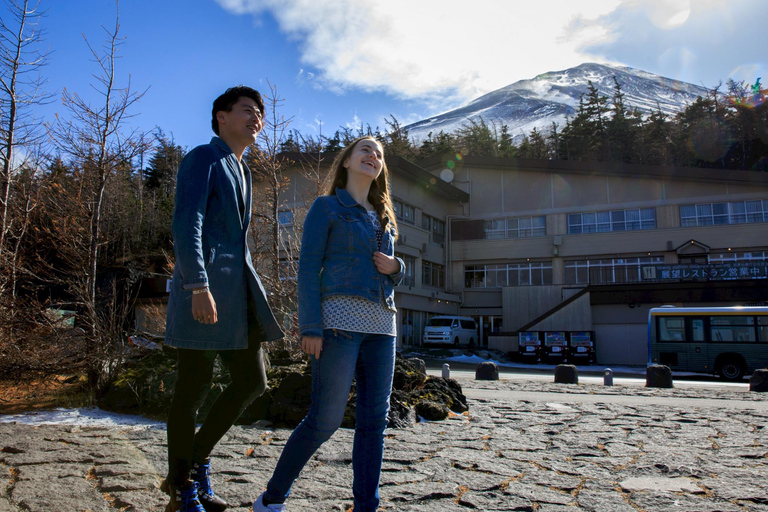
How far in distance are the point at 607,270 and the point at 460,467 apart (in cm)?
3473

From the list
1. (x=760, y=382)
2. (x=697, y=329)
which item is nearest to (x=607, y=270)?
(x=697, y=329)

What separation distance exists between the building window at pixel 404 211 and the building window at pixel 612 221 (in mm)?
10489

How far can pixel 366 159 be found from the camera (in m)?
2.79

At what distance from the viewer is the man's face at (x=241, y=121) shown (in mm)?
2861

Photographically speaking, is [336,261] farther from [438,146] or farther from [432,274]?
[438,146]

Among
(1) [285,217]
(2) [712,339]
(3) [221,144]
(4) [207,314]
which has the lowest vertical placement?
(4) [207,314]

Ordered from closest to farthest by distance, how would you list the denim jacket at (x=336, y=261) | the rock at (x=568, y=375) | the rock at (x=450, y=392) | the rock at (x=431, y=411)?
the denim jacket at (x=336, y=261), the rock at (x=431, y=411), the rock at (x=450, y=392), the rock at (x=568, y=375)

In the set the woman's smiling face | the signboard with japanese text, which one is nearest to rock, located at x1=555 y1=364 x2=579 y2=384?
the woman's smiling face

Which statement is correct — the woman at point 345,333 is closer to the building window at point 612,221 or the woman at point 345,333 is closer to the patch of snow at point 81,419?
the patch of snow at point 81,419

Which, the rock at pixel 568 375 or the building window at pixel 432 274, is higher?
the building window at pixel 432 274

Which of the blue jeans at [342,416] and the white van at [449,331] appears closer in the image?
the blue jeans at [342,416]

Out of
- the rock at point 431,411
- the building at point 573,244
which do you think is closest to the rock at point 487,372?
the rock at point 431,411

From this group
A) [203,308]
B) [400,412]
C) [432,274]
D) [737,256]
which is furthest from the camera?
[432,274]

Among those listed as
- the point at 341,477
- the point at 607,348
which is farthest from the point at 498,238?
the point at 341,477
